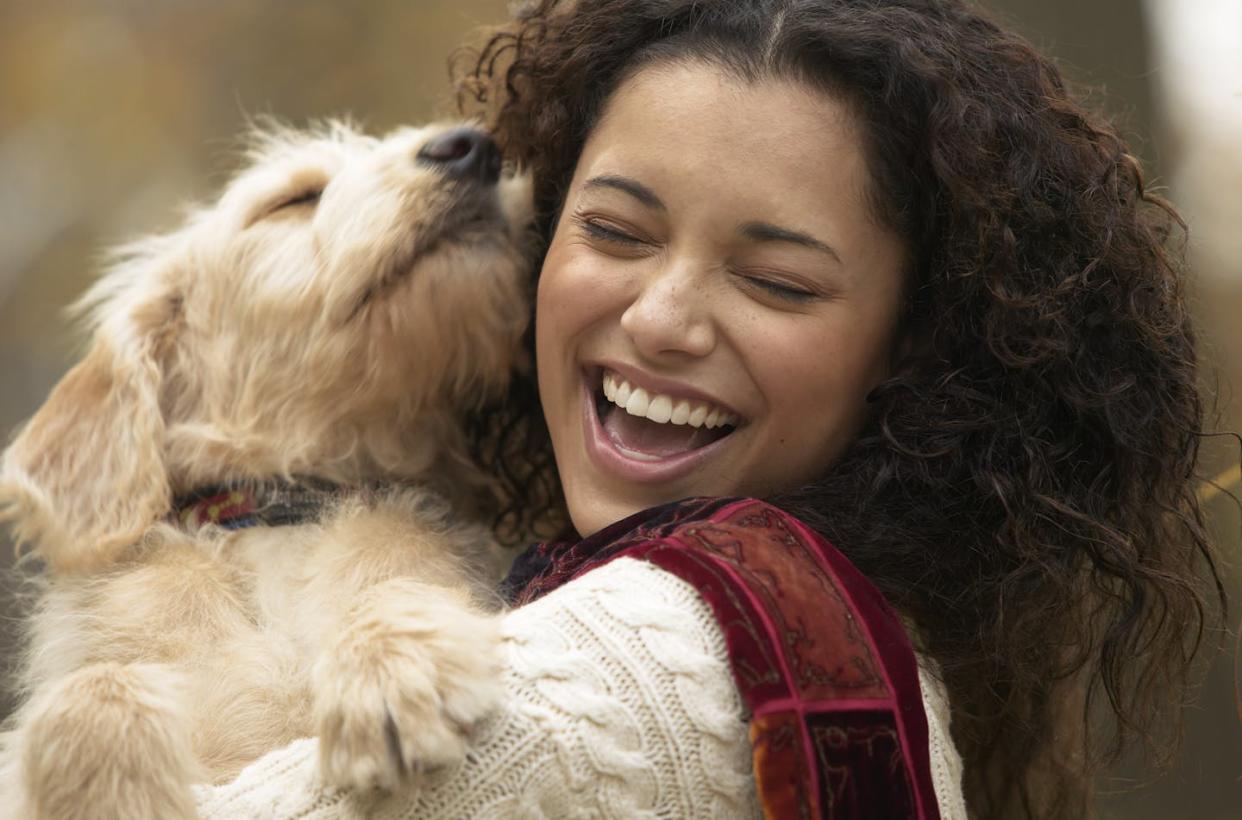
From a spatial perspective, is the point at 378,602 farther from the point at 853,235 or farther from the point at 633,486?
the point at 853,235

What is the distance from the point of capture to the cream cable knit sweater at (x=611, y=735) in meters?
1.47

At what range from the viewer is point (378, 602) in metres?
1.88

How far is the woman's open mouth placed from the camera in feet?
6.59

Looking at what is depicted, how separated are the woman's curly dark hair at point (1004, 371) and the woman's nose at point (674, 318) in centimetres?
30

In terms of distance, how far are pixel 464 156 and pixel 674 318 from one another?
97cm

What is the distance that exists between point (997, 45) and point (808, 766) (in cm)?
137

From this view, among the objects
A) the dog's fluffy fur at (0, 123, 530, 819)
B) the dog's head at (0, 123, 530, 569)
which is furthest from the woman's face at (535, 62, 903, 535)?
the dog's head at (0, 123, 530, 569)

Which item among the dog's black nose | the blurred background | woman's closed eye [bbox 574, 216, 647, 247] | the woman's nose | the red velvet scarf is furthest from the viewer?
the blurred background

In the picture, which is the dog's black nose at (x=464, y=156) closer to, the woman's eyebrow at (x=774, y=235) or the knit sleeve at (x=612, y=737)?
the woman's eyebrow at (x=774, y=235)

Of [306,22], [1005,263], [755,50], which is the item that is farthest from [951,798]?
[306,22]

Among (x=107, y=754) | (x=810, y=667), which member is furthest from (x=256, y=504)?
(x=810, y=667)

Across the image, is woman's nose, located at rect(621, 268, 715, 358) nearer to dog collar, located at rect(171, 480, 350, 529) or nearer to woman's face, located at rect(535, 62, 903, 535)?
woman's face, located at rect(535, 62, 903, 535)

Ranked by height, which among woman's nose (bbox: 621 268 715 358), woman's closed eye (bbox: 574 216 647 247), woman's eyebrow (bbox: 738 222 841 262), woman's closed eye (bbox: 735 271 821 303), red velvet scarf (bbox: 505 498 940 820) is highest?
woman's eyebrow (bbox: 738 222 841 262)

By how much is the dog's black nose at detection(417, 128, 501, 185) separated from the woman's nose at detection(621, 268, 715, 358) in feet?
2.88
